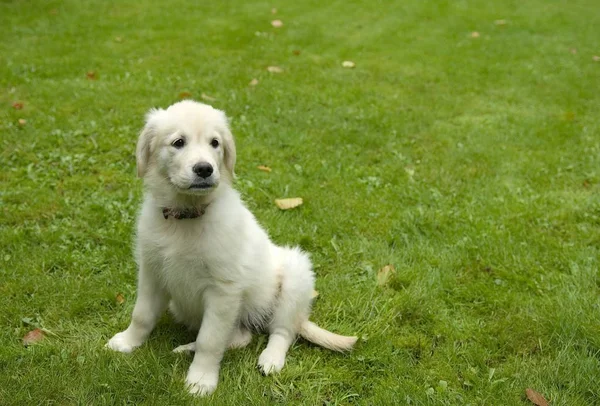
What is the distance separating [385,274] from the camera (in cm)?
368

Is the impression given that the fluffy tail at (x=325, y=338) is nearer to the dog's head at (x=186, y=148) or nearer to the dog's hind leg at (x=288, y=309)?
the dog's hind leg at (x=288, y=309)

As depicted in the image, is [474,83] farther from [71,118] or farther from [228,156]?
[228,156]

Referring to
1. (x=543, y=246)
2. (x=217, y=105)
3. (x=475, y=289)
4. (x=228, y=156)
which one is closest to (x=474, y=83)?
(x=217, y=105)

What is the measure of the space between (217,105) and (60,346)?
3.85 m

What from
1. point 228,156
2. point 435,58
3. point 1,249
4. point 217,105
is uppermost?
point 228,156

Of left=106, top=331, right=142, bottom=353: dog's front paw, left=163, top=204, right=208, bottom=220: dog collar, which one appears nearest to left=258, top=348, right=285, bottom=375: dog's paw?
left=106, top=331, right=142, bottom=353: dog's front paw

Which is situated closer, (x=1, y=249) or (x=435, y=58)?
(x=1, y=249)

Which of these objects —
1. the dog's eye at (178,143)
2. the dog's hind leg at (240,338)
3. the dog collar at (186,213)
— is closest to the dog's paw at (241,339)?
the dog's hind leg at (240,338)

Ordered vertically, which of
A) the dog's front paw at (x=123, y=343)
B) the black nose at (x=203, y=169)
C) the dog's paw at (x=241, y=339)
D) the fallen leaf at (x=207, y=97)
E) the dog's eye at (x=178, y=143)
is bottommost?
the fallen leaf at (x=207, y=97)

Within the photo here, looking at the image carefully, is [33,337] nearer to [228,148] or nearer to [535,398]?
[228,148]

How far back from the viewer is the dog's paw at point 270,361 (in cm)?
283

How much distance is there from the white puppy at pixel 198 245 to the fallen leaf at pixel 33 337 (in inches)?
15.7

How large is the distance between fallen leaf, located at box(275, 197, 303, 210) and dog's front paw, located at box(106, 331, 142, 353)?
1.80 meters

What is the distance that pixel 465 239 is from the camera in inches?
161
